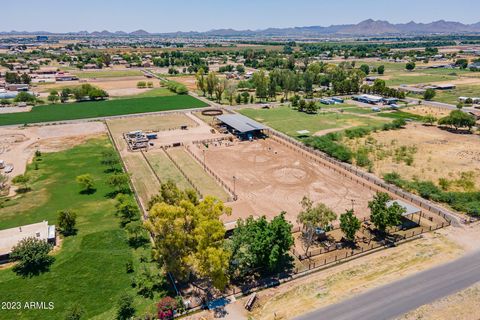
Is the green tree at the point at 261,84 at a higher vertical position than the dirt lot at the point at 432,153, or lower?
higher

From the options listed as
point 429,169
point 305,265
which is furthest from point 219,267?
point 429,169

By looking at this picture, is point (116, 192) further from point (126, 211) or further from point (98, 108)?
point (98, 108)

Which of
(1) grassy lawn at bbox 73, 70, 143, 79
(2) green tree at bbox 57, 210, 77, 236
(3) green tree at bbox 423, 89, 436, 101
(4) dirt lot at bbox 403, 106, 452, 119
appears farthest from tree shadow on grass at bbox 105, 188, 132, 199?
(1) grassy lawn at bbox 73, 70, 143, 79

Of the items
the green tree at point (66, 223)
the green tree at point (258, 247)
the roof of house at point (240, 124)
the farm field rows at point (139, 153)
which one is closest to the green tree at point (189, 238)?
the green tree at point (258, 247)

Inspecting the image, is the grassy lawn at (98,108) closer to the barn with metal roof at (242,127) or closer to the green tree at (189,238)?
the barn with metal roof at (242,127)

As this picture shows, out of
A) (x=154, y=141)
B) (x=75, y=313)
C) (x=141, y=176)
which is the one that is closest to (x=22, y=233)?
(x=75, y=313)

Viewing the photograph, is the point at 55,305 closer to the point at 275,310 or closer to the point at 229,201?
the point at 275,310
